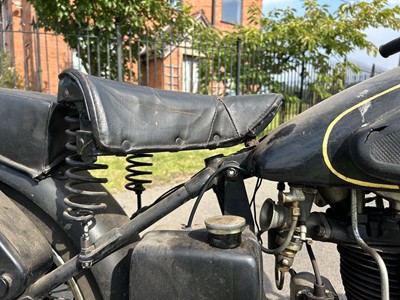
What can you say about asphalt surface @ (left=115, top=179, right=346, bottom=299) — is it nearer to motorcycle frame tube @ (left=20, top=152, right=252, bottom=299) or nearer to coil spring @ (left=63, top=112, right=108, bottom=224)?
motorcycle frame tube @ (left=20, top=152, right=252, bottom=299)

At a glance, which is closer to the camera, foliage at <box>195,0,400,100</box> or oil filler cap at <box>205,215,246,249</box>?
oil filler cap at <box>205,215,246,249</box>

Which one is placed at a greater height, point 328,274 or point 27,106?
point 27,106

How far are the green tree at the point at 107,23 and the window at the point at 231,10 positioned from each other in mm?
9843

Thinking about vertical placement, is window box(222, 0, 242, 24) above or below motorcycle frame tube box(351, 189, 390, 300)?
above

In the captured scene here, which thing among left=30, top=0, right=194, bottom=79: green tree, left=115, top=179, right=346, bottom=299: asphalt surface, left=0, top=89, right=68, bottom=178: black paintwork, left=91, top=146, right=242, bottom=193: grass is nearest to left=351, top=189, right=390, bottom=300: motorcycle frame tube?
left=115, top=179, right=346, bottom=299: asphalt surface

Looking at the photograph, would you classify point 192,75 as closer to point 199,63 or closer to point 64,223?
point 199,63

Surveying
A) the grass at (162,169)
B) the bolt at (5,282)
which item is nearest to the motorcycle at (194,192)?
the bolt at (5,282)

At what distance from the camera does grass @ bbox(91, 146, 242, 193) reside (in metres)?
4.37

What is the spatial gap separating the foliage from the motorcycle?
6.27 meters

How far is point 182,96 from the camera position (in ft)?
4.18

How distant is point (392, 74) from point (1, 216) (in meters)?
1.34

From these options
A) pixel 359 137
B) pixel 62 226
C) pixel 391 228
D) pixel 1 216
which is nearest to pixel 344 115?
pixel 359 137

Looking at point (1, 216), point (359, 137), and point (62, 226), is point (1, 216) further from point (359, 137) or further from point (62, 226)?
point (359, 137)

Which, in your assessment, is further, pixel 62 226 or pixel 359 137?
pixel 62 226
